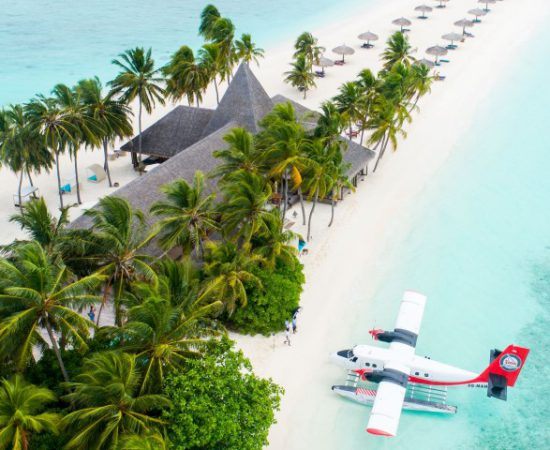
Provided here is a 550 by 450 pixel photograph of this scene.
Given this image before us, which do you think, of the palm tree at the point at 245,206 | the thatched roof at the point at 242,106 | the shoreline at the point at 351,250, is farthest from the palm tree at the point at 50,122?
the shoreline at the point at 351,250

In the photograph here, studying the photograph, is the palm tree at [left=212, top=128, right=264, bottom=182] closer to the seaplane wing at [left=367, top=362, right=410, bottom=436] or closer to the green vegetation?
the green vegetation

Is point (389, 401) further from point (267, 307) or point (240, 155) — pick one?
point (240, 155)

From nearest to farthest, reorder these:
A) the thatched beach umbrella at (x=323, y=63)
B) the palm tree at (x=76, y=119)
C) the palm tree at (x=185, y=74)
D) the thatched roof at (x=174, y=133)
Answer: the palm tree at (x=76, y=119) → the thatched roof at (x=174, y=133) → the palm tree at (x=185, y=74) → the thatched beach umbrella at (x=323, y=63)

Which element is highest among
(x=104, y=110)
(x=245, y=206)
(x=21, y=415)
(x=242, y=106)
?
(x=104, y=110)

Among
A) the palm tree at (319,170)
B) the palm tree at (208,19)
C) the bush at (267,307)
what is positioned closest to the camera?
the bush at (267,307)

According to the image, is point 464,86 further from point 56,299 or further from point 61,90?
point 56,299

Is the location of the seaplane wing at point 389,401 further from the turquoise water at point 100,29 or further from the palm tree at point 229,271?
the turquoise water at point 100,29

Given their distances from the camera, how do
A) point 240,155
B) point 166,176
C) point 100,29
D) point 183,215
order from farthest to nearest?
1. point 100,29
2. point 166,176
3. point 240,155
4. point 183,215

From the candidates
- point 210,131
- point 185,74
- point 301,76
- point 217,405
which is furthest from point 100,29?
point 217,405
